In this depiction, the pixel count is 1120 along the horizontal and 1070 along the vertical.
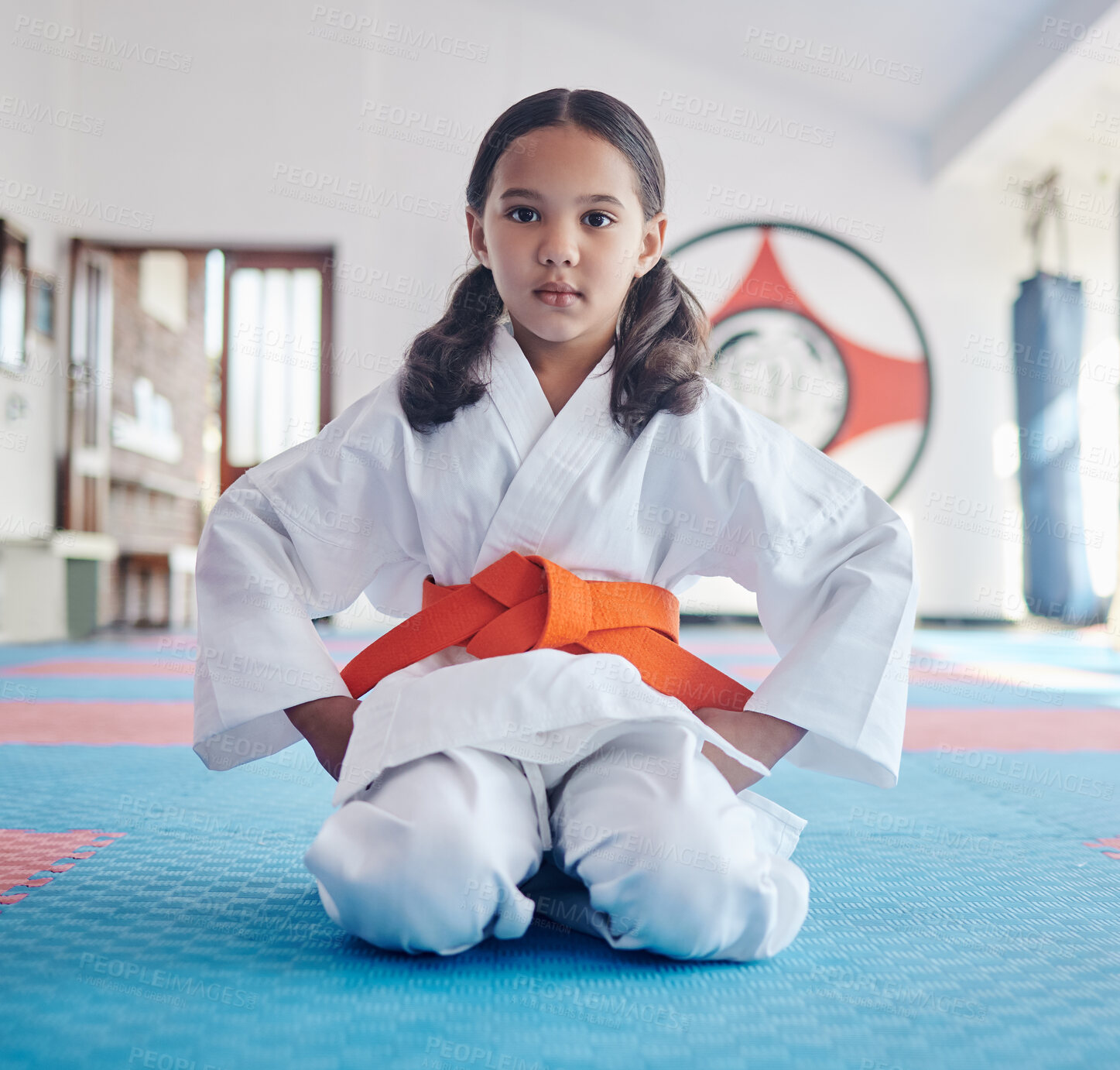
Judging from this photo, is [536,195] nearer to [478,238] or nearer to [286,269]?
[478,238]

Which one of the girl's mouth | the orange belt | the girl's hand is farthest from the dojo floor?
the girl's mouth

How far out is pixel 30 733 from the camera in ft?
7.91

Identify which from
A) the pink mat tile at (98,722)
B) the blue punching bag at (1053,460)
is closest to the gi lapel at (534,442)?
the pink mat tile at (98,722)

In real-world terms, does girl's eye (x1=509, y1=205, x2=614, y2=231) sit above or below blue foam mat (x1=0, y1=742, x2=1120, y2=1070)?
above

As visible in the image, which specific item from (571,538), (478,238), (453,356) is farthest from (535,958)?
(478,238)

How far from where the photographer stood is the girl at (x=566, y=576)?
1.02 metres

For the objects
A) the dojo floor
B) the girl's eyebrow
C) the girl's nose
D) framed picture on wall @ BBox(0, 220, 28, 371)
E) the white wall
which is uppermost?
the white wall

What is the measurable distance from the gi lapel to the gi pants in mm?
285

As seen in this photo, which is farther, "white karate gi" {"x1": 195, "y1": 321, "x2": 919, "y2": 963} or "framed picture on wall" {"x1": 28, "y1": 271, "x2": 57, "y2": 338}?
"framed picture on wall" {"x1": 28, "y1": 271, "x2": 57, "y2": 338}

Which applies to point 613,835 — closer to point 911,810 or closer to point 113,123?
point 911,810

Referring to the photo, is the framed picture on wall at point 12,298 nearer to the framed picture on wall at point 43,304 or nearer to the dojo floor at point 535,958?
the framed picture on wall at point 43,304

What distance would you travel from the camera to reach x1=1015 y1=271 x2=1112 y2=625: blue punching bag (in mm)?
6270

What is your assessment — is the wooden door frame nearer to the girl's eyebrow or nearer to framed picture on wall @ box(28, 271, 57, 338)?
framed picture on wall @ box(28, 271, 57, 338)

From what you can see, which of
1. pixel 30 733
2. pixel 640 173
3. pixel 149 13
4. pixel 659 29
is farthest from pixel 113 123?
pixel 640 173
